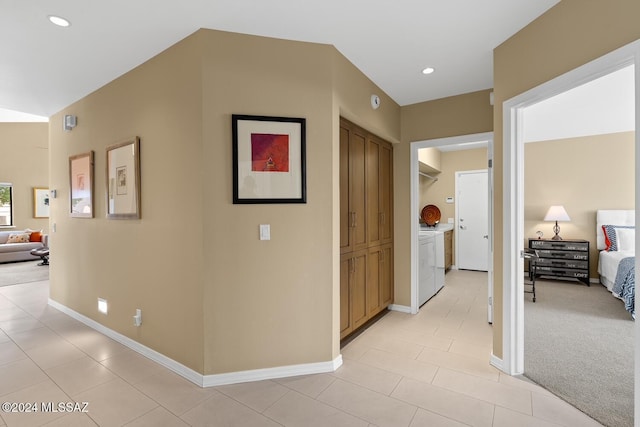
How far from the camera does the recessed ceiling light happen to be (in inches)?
79.4

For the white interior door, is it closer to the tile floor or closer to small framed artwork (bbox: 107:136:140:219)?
the tile floor

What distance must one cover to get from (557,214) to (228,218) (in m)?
5.69

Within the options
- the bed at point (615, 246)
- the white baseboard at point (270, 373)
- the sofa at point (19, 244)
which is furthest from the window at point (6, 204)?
the bed at point (615, 246)

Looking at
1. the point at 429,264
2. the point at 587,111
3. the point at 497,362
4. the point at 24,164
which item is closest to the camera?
the point at 497,362

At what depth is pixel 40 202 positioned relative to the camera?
888cm

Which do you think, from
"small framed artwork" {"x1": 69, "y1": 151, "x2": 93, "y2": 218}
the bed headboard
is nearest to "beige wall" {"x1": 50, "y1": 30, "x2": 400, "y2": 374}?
"small framed artwork" {"x1": 69, "y1": 151, "x2": 93, "y2": 218}

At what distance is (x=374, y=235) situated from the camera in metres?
3.42

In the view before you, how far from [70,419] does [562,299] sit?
5.46 metres

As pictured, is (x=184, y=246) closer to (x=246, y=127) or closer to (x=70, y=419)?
(x=246, y=127)

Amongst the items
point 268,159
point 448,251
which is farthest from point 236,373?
point 448,251

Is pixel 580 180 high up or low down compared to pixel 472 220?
up

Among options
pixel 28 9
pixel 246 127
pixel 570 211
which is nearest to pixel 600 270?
pixel 570 211

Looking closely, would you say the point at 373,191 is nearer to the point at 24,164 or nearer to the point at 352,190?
the point at 352,190

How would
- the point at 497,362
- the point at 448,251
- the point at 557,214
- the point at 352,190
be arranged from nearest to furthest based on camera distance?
the point at 497,362 < the point at 352,190 < the point at 557,214 < the point at 448,251
